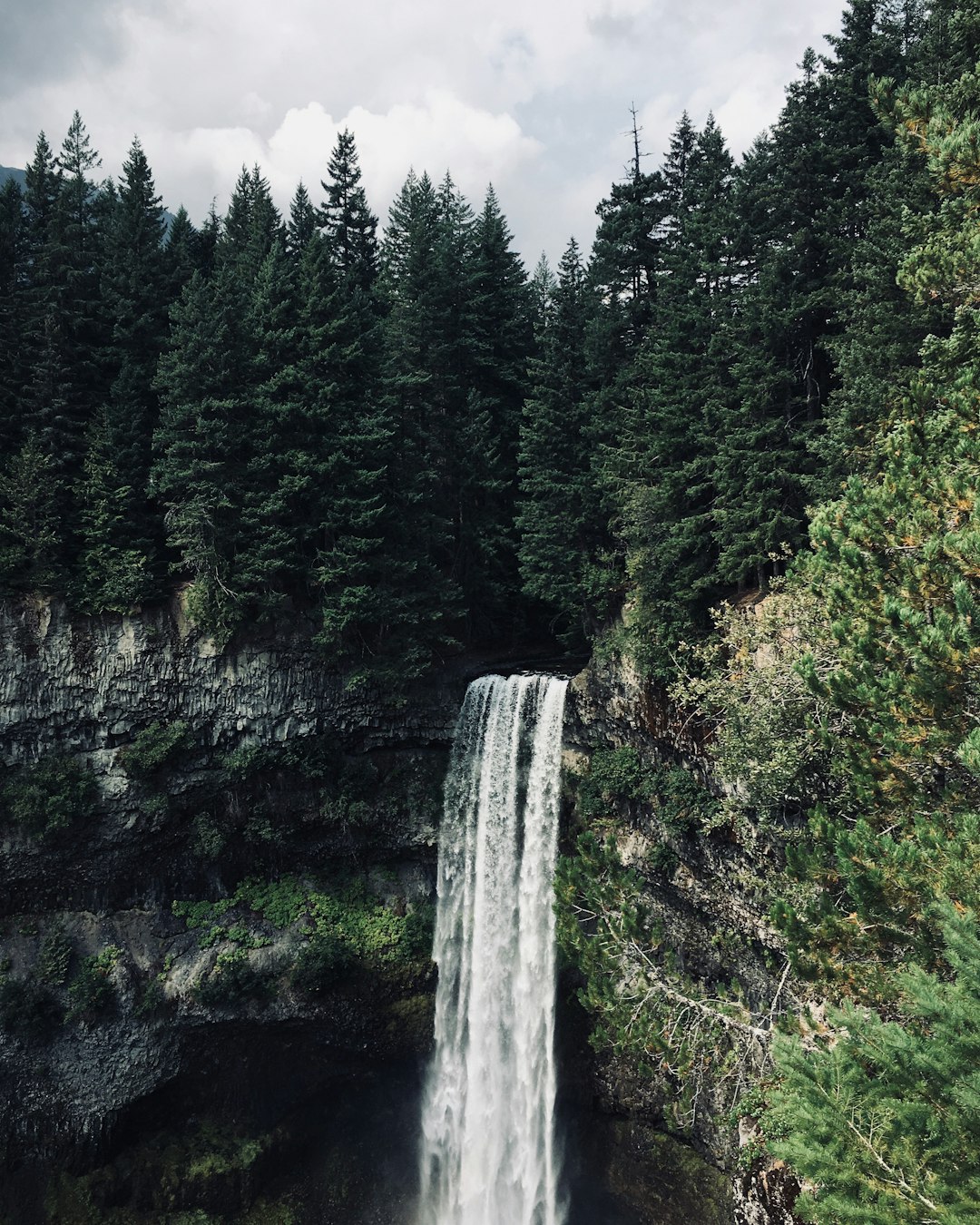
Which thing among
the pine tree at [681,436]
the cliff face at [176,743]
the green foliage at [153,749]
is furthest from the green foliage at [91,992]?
the pine tree at [681,436]

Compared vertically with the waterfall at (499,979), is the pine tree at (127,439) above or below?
above

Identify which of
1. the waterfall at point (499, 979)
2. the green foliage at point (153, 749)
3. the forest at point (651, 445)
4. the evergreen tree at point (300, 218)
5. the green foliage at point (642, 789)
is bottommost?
the waterfall at point (499, 979)

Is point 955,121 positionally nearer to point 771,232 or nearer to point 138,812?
point 771,232

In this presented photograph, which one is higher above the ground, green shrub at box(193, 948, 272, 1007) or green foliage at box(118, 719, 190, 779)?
green foliage at box(118, 719, 190, 779)

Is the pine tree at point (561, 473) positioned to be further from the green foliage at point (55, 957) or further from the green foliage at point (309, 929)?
the green foliage at point (55, 957)

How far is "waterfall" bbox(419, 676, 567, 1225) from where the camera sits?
20.1m

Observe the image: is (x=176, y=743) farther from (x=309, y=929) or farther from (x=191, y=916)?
(x=309, y=929)

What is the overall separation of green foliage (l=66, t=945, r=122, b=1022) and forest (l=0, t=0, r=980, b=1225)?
31.7ft

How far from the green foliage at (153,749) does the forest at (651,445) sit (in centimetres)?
298

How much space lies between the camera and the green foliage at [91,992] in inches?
811

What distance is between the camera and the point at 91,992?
20.6 metres

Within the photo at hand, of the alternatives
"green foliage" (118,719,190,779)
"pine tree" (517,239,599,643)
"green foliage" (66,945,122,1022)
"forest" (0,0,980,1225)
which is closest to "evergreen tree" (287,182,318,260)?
"forest" (0,0,980,1225)

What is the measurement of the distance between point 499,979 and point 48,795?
13725 millimetres

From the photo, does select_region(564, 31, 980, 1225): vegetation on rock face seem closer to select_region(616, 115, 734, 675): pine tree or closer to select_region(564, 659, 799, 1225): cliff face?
select_region(564, 659, 799, 1225): cliff face
